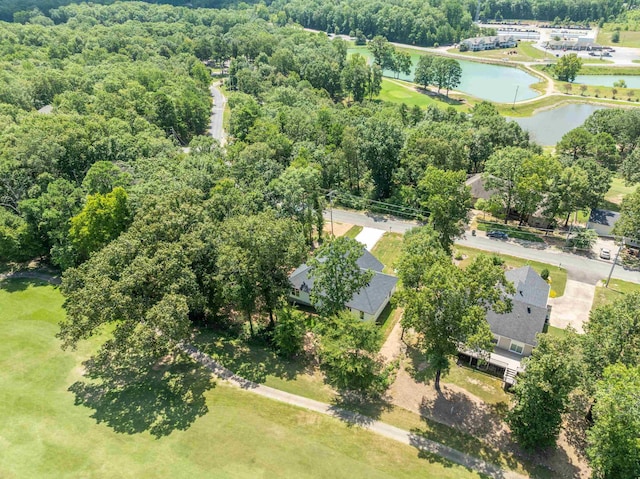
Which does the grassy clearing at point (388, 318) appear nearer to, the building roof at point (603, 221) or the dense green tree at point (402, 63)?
the building roof at point (603, 221)

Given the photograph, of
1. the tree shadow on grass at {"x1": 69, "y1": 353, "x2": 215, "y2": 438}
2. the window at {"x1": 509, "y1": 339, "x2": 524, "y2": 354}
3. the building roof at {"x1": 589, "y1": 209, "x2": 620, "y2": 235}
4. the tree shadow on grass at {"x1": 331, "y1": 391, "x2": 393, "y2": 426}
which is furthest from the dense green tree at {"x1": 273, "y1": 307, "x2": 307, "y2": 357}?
the building roof at {"x1": 589, "y1": 209, "x2": 620, "y2": 235}

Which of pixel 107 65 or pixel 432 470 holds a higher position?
pixel 107 65

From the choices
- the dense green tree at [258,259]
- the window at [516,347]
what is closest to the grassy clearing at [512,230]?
the window at [516,347]

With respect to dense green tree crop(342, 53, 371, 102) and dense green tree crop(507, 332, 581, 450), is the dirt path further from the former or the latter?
dense green tree crop(342, 53, 371, 102)

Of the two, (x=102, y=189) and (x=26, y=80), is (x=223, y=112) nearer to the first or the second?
(x=26, y=80)

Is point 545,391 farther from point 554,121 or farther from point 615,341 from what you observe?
point 554,121

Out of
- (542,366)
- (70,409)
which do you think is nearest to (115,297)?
(70,409)
